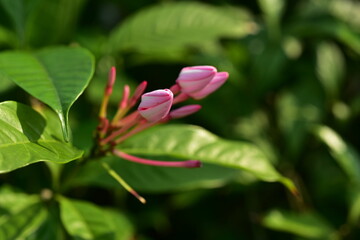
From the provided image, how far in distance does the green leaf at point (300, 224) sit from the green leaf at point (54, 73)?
2.88 ft

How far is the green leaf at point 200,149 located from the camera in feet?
4.03

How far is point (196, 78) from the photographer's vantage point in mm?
1029

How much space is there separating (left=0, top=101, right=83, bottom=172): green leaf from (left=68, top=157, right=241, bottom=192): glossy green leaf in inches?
14.3

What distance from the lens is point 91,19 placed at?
7.00 feet

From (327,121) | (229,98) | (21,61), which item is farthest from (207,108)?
(21,61)

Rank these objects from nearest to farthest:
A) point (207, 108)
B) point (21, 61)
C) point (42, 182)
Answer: point (21, 61) < point (42, 182) < point (207, 108)

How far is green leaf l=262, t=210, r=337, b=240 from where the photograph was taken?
172 cm

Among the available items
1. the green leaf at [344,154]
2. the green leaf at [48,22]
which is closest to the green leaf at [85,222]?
the green leaf at [48,22]

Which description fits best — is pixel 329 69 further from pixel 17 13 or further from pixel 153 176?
pixel 17 13

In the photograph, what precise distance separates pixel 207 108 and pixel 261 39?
352mm

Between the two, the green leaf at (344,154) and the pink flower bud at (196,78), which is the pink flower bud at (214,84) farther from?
the green leaf at (344,154)

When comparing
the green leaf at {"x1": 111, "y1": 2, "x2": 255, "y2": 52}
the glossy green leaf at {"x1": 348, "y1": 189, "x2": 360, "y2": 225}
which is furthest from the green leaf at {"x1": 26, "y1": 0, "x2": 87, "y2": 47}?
the glossy green leaf at {"x1": 348, "y1": 189, "x2": 360, "y2": 225}

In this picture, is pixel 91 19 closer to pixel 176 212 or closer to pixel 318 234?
pixel 176 212

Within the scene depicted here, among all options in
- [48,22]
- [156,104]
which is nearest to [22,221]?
[156,104]
